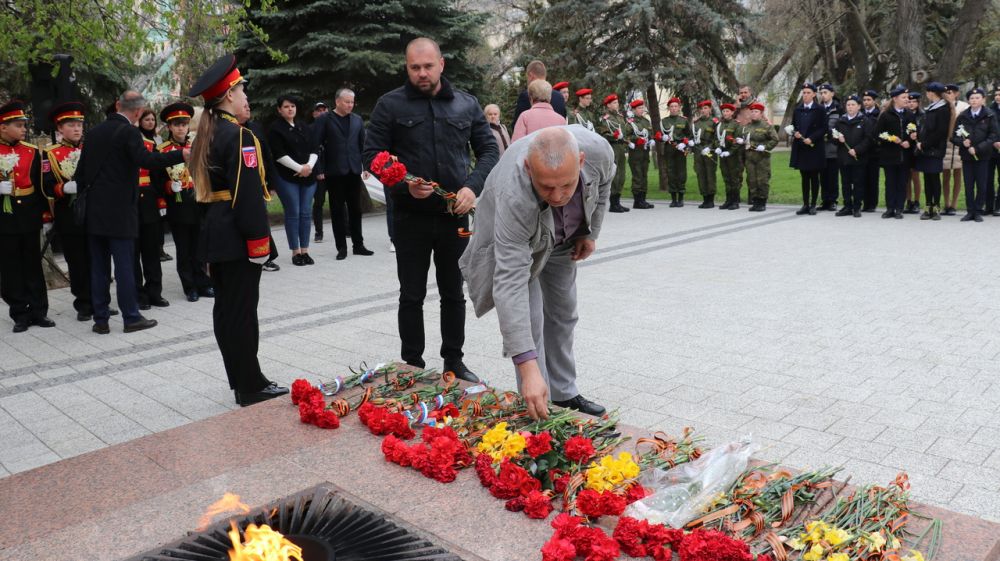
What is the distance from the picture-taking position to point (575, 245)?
14.0ft

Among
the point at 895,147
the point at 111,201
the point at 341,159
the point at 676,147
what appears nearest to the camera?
the point at 111,201

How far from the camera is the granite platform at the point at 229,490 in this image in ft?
9.18

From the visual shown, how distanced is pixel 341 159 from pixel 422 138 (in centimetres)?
614

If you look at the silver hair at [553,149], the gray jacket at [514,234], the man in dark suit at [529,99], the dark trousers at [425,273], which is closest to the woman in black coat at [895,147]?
the man in dark suit at [529,99]

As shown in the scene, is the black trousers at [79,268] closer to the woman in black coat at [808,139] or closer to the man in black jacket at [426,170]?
the man in black jacket at [426,170]

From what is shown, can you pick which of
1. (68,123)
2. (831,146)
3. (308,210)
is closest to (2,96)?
(308,210)

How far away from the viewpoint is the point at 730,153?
1491cm

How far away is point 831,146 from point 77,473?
42.7 feet

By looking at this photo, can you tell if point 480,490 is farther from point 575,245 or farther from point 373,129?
point 373,129

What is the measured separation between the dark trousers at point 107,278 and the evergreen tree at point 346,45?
758cm

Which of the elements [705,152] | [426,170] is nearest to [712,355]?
[426,170]

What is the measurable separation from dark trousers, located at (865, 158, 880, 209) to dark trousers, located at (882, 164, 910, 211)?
0.36 meters

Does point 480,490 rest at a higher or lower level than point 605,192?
lower

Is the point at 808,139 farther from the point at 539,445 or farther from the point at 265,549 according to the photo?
the point at 265,549
